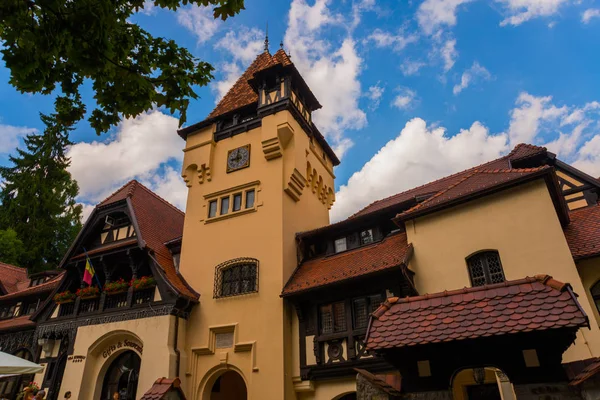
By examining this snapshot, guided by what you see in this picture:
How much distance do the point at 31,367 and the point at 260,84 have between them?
14.3m

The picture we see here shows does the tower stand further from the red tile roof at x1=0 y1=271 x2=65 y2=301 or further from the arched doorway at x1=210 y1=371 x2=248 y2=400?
the red tile roof at x1=0 y1=271 x2=65 y2=301

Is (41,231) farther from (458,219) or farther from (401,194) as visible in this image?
(458,219)

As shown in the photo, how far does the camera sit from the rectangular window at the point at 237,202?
17.9 metres

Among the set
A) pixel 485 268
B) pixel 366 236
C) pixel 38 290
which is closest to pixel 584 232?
pixel 485 268

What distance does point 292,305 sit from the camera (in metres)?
15.0

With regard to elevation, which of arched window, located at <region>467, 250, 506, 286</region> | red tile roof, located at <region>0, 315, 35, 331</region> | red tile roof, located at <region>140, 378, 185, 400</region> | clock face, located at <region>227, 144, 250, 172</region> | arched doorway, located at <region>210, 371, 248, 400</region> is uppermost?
clock face, located at <region>227, 144, 250, 172</region>

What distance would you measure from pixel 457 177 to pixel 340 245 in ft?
19.6

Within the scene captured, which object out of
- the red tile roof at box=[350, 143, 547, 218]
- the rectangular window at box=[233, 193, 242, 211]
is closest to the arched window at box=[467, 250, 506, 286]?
the red tile roof at box=[350, 143, 547, 218]

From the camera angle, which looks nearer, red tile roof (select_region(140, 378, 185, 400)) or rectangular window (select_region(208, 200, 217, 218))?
→ red tile roof (select_region(140, 378, 185, 400))

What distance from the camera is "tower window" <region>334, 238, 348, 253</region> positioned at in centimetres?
1623

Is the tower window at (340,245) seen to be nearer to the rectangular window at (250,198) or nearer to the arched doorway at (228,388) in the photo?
the rectangular window at (250,198)

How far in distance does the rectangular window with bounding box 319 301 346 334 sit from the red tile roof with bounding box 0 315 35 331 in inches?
568

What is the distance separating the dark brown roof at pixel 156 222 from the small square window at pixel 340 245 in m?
5.92

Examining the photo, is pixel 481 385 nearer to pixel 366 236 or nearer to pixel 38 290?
pixel 366 236
